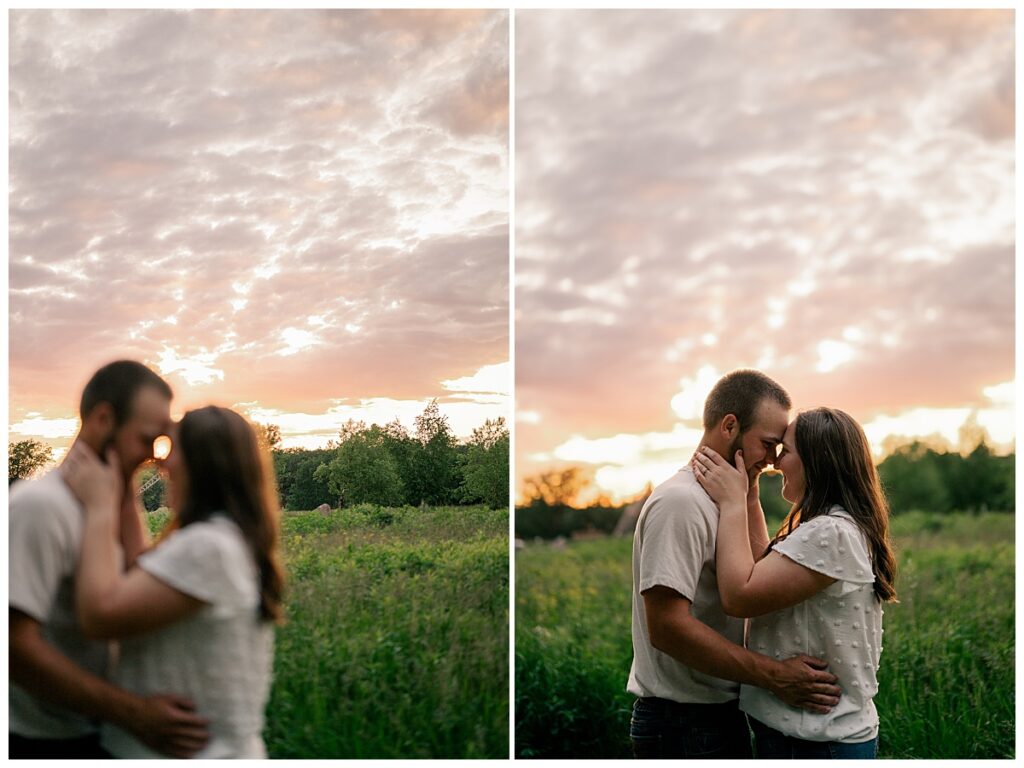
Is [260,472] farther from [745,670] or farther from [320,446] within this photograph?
[745,670]

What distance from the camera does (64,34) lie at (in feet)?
10.0

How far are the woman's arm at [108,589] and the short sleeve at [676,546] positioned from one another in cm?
117

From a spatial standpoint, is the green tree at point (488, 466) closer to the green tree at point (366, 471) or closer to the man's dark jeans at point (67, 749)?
the green tree at point (366, 471)

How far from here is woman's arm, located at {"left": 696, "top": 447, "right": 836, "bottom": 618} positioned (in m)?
2.48

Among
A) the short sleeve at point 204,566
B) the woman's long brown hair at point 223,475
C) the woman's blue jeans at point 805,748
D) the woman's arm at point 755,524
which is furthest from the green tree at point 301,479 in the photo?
the woman's blue jeans at point 805,748

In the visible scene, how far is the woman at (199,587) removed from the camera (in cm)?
221

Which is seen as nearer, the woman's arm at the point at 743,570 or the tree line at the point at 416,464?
the woman's arm at the point at 743,570

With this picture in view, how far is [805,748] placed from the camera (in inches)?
102

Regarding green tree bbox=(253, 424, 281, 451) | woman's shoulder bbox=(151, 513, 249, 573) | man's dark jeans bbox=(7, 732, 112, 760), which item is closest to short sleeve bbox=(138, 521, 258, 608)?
woman's shoulder bbox=(151, 513, 249, 573)

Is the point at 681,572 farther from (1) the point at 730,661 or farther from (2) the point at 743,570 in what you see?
(1) the point at 730,661

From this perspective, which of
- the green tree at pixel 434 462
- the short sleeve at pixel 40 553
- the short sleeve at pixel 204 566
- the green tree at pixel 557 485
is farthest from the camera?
the green tree at pixel 557 485

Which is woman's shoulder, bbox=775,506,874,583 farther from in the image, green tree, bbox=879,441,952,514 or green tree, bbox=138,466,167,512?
green tree, bbox=138,466,167,512

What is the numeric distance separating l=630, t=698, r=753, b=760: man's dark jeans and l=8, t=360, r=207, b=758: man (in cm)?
121

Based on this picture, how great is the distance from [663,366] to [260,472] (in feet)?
5.90
